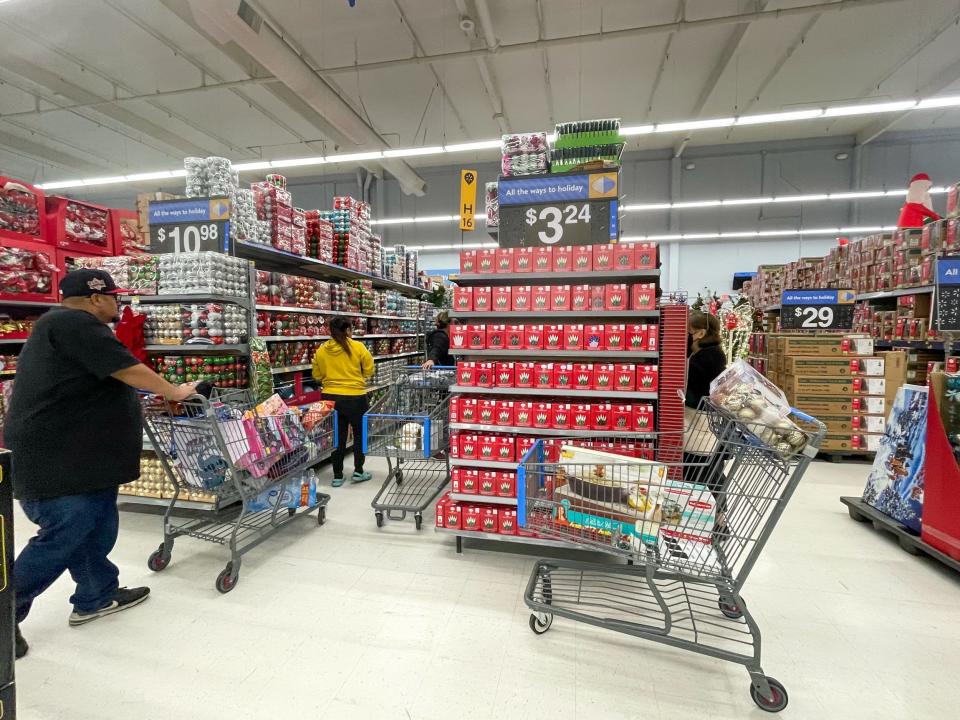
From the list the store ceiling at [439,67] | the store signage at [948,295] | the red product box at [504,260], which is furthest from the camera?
the store ceiling at [439,67]

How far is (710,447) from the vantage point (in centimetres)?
343

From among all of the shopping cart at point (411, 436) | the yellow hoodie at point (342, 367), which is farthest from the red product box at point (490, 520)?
the yellow hoodie at point (342, 367)

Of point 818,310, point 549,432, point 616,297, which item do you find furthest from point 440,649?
point 818,310

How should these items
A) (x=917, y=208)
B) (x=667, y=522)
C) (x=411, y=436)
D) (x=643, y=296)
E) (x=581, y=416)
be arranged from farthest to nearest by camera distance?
1. (x=917, y=208)
2. (x=411, y=436)
3. (x=581, y=416)
4. (x=643, y=296)
5. (x=667, y=522)

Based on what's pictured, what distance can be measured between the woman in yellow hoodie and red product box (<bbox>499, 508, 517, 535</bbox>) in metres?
2.24

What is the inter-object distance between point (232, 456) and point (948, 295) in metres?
5.26

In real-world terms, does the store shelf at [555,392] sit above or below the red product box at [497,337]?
below

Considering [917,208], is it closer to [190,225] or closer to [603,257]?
[603,257]

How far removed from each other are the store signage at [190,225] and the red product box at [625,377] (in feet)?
12.2

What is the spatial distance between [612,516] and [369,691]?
4.25 ft

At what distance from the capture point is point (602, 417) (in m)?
2.99

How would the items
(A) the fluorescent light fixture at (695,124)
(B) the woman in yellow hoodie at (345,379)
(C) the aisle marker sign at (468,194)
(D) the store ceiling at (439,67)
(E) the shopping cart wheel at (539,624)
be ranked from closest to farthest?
(E) the shopping cart wheel at (539,624)
(B) the woman in yellow hoodie at (345,379)
(A) the fluorescent light fixture at (695,124)
(D) the store ceiling at (439,67)
(C) the aisle marker sign at (468,194)

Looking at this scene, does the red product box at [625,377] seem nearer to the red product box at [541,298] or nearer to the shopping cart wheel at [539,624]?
the red product box at [541,298]

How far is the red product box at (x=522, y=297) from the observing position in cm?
310
